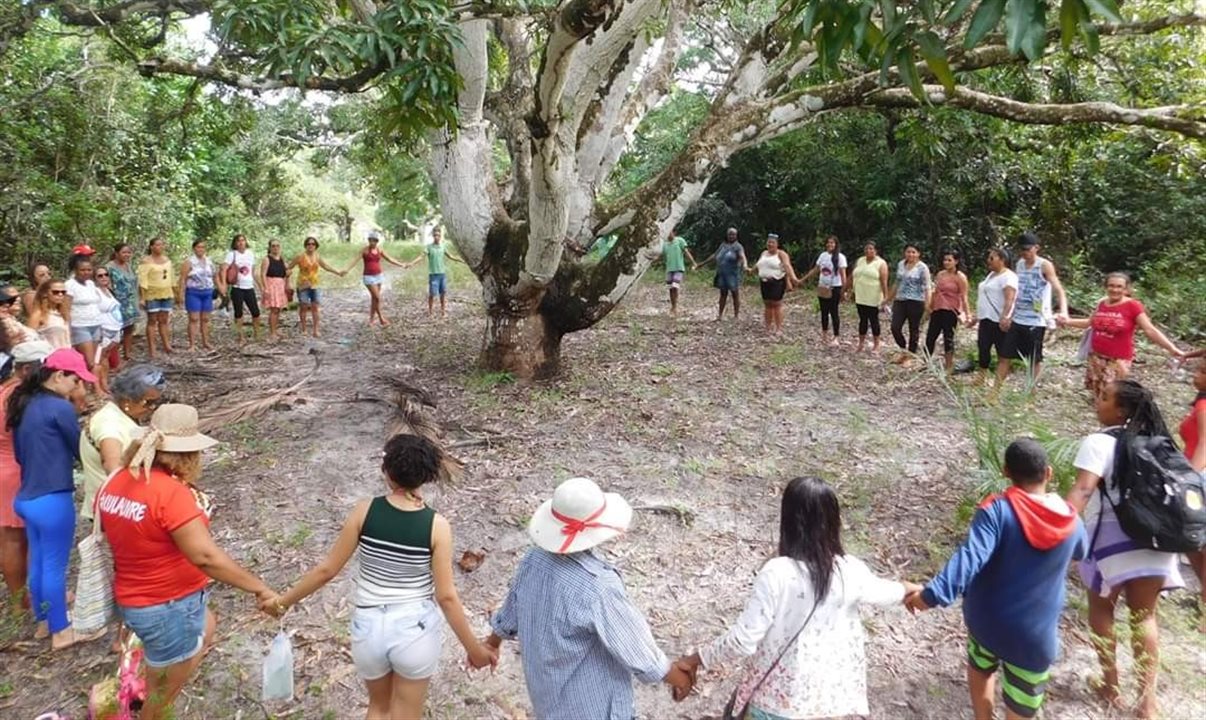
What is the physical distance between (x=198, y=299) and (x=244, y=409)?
11.3ft

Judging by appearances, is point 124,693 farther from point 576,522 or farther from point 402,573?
point 576,522

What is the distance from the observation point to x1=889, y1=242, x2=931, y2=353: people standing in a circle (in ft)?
27.8

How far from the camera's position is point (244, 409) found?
276 inches

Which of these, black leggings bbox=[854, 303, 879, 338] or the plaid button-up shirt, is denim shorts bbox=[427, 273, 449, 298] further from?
the plaid button-up shirt

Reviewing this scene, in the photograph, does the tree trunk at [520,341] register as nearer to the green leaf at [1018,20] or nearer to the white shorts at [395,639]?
the white shorts at [395,639]

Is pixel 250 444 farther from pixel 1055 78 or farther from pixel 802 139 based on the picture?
pixel 802 139

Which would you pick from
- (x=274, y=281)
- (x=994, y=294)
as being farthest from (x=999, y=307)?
(x=274, y=281)

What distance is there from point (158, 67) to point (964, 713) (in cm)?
748

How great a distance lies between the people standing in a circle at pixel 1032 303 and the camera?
6.90m

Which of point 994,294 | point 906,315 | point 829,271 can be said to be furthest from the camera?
point 829,271

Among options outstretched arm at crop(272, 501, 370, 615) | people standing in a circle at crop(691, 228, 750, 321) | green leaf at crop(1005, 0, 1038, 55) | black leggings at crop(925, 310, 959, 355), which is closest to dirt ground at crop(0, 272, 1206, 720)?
black leggings at crop(925, 310, 959, 355)

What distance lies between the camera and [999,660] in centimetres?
281

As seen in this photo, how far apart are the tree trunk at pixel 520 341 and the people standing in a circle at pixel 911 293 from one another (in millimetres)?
4035

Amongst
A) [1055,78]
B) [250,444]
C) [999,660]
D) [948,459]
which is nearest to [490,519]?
[250,444]
